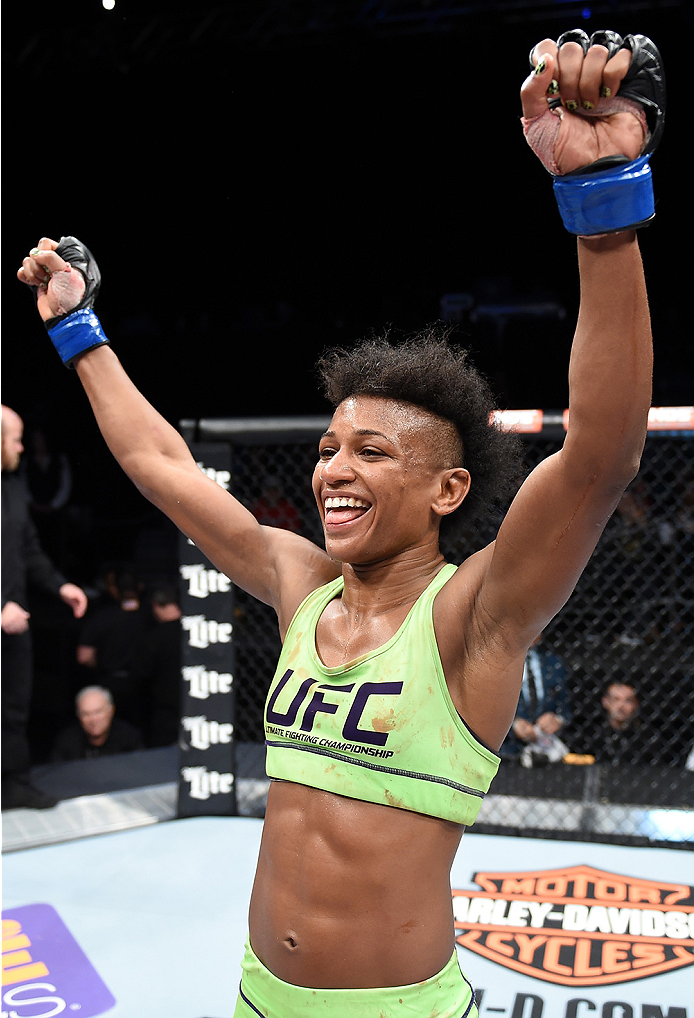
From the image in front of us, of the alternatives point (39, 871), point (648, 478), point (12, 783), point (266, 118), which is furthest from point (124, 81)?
point (39, 871)

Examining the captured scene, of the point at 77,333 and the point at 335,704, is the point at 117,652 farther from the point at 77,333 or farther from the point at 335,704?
the point at 335,704

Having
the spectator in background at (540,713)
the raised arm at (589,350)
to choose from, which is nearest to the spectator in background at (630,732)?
the spectator in background at (540,713)

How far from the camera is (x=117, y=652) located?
4762mm

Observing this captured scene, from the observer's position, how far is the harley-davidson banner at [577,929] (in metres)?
2.09

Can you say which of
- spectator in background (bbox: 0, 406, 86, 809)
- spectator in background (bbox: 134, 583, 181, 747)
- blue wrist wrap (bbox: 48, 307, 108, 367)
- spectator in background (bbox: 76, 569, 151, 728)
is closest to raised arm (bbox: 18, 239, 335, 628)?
blue wrist wrap (bbox: 48, 307, 108, 367)

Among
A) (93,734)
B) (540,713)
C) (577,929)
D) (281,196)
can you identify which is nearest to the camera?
(577,929)

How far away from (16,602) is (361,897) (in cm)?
262

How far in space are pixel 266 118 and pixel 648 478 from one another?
11.9 ft

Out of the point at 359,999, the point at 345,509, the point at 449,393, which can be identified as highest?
the point at 449,393

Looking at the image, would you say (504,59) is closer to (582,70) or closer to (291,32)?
(291,32)

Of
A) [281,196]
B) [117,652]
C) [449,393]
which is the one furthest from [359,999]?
[281,196]

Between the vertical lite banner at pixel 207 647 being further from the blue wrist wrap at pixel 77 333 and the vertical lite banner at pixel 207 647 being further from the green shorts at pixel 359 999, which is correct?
the green shorts at pixel 359 999

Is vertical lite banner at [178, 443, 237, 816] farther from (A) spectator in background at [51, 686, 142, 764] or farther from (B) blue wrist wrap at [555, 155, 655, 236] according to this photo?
(B) blue wrist wrap at [555, 155, 655, 236]

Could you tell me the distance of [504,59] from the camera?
5973 mm
